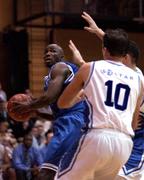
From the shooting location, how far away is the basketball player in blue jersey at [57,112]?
20.9ft

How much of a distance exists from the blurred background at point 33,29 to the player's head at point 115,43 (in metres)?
12.4

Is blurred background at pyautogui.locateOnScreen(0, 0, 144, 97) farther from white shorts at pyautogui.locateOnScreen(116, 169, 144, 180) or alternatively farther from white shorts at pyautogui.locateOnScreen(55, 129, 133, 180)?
white shorts at pyautogui.locateOnScreen(55, 129, 133, 180)

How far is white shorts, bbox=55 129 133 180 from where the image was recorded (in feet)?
18.0

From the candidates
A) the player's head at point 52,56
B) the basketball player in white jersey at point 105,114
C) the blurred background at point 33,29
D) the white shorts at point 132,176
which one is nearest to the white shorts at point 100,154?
the basketball player in white jersey at point 105,114

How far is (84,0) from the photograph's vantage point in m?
17.9

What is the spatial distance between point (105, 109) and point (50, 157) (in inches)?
55.7

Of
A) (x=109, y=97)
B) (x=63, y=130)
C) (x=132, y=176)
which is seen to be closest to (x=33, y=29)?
(x=63, y=130)

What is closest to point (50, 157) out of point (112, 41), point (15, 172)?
point (112, 41)

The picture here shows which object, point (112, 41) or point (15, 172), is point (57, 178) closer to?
point (112, 41)

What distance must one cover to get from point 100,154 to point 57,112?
155cm

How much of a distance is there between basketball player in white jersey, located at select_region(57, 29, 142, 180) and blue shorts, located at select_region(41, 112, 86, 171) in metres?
1.09

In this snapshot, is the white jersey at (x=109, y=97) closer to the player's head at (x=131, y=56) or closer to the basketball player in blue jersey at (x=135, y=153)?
the basketball player in blue jersey at (x=135, y=153)

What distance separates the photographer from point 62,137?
22.5 ft

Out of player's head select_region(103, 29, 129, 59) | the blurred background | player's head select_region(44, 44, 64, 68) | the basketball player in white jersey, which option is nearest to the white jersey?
the basketball player in white jersey
